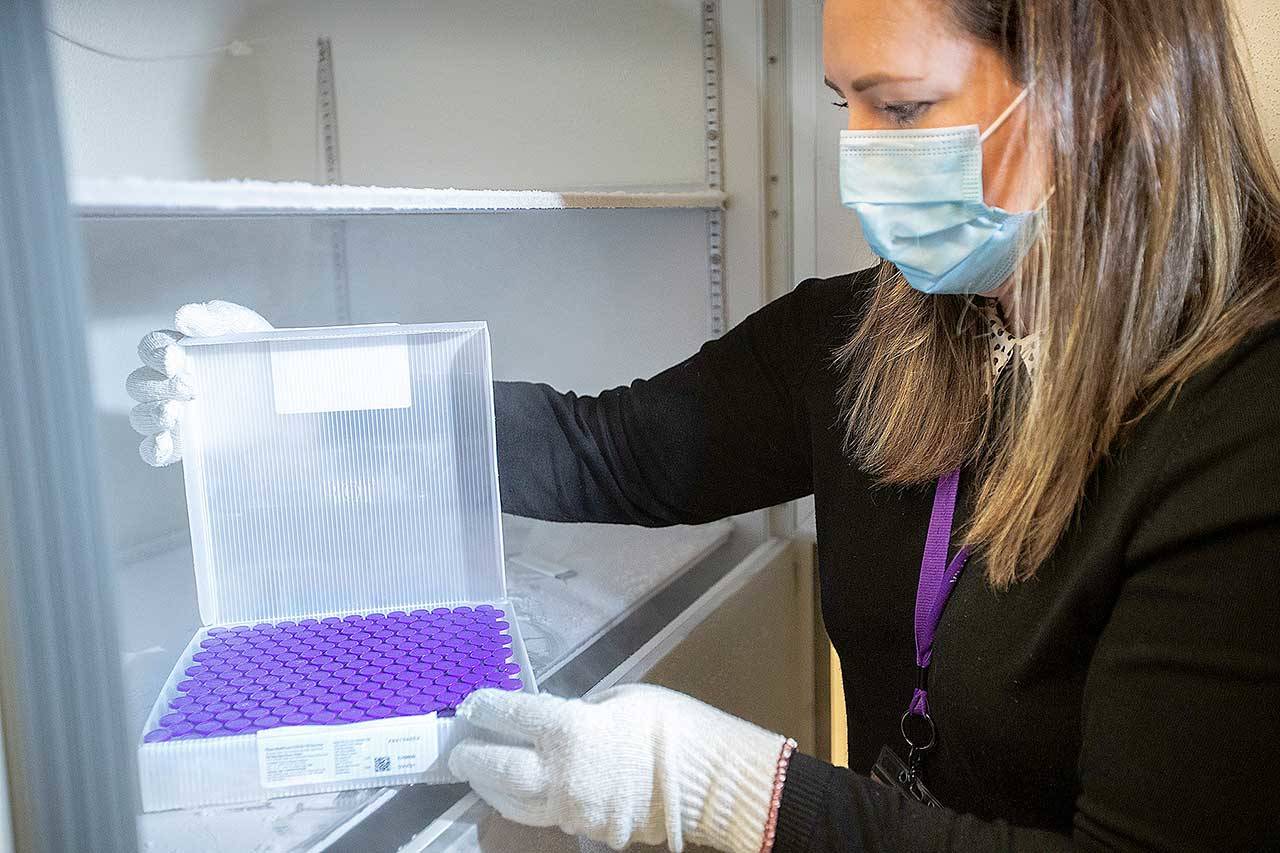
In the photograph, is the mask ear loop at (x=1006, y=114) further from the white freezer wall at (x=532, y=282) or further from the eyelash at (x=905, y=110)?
the white freezer wall at (x=532, y=282)

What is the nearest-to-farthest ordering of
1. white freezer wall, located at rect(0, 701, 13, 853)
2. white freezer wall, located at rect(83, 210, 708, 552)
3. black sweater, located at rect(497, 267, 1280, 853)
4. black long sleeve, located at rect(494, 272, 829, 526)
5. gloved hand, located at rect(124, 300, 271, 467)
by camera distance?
white freezer wall, located at rect(0, 701, 13, 853)
black sweater, located at rect(497, 267, 1280, 853)
gloved hand, located at rect(124, 300, 271, 467)
black long sleeve, located at rect(494, 272, 829, 526)
white freezer wall, located at rect(83, 210, 708, 552)

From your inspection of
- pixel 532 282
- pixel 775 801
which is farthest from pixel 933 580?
pixel 532 282

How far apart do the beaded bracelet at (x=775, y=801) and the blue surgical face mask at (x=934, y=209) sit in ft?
1.34

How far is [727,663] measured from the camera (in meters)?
1.41

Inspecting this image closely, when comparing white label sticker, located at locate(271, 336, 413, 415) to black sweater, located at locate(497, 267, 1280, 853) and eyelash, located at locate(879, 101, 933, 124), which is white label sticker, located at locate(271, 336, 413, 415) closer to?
black sweater, located at locate(497, 267, 1280, 853)

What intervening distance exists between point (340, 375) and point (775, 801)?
50cm

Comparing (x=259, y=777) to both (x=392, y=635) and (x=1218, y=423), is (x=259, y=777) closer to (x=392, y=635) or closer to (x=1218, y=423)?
(x=392, y=635)

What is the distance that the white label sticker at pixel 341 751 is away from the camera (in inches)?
26.2

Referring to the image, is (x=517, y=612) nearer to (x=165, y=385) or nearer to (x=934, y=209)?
(x=165, y=385)

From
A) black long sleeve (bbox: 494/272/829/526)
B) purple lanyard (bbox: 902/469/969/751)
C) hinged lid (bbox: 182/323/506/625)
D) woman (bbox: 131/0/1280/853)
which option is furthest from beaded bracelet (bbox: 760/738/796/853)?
black long sleeve (bbox: 494/272/829/526)

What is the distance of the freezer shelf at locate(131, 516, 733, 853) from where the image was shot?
700 millimetres

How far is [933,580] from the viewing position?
2.79 feet

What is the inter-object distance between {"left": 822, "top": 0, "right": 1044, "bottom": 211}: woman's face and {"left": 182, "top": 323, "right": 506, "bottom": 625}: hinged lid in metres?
0.40

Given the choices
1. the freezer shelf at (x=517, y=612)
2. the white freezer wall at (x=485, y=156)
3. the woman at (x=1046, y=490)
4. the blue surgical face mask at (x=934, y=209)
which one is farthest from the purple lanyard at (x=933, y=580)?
the white freezer wall at (x=485, y=156)
